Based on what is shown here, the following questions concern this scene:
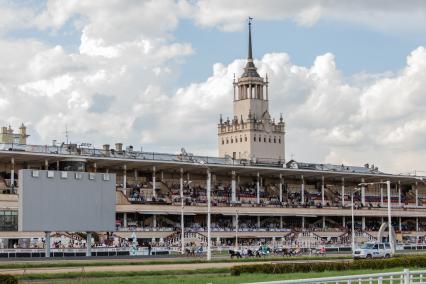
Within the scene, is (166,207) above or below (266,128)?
below

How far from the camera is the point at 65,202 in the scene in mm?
70938

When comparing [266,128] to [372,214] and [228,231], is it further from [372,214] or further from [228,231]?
[228,231]

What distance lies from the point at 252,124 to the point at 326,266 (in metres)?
111

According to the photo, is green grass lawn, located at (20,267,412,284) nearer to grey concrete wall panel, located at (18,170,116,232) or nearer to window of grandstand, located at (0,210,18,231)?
grey concrete wall panel, located at (18,170,116,232)

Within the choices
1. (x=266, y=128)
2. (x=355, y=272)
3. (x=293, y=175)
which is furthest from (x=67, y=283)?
(x=266, y=128)

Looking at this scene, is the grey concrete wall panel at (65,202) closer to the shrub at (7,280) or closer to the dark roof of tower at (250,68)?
the shrub at (7,280)

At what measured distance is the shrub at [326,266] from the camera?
47312 mm

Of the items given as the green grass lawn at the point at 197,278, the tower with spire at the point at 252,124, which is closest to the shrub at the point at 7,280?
the green grass lawn at the point at 197,278

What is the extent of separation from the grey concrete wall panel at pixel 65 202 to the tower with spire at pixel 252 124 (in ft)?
281

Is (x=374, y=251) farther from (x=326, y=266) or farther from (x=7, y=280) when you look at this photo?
(x=7, y=280)

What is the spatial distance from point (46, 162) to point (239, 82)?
70.6 m

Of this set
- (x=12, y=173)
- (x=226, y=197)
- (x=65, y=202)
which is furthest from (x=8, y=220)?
(x=226, y=197)

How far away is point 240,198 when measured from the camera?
118562mm

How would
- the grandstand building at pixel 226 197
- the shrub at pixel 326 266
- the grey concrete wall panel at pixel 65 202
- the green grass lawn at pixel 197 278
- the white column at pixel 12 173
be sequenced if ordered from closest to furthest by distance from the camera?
the green grass lawn at pixel 197 278 → the shrub at pixel 326 266 → the grey concrete wall panel at pixel 65 202 → the white column at pixel 12 173 → the grandstand building at pixel 226 197
